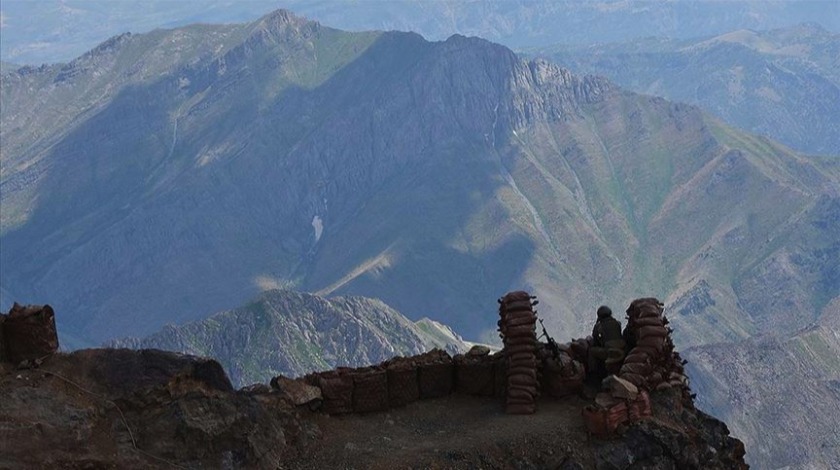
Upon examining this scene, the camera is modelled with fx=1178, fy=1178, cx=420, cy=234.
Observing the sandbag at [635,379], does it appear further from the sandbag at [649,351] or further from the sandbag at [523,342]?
the sandbag at [523,342]

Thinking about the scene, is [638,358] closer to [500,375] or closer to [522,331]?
[522,331]

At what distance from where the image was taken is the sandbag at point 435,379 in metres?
39.6

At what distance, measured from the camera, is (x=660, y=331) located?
129ft

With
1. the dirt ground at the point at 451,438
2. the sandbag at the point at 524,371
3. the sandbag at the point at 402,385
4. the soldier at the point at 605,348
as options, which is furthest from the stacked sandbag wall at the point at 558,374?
the sandbag at the point at 402,385

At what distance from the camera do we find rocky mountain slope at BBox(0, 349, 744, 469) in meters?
31.1

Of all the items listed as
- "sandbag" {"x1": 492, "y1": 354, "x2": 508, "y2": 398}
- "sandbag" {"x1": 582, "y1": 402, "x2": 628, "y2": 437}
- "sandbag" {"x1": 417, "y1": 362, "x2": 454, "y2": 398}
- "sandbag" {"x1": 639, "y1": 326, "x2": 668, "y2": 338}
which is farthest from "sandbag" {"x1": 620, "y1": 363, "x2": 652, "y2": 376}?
"sandbag" {"x1": 417, "y1": 362, "x2": 454, "y2": 398}

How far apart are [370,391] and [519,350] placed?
5.16m

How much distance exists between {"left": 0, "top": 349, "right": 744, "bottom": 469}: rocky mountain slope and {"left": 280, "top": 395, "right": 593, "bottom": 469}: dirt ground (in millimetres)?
33

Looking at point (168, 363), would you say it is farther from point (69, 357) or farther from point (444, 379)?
point (444, 379)

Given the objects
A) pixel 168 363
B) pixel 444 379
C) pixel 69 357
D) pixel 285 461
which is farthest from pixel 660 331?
pixel 69 357

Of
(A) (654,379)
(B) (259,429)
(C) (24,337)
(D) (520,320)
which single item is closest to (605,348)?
(A) (654,379)

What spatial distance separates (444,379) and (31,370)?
13.7 meters

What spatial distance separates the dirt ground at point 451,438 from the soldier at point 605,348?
2.02 meters

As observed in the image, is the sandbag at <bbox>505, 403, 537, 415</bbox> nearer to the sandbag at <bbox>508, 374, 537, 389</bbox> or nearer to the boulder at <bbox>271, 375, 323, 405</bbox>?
the sandbag at <bbox>508, 374, 537, 389</bbox>
